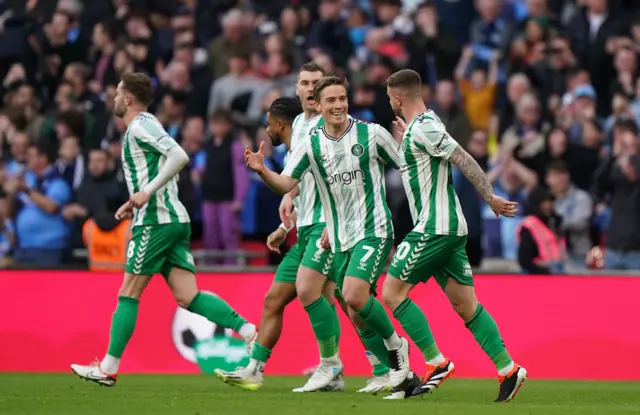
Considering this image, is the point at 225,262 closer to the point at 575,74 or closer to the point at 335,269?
the point at 575,74

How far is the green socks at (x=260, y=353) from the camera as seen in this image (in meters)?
10.9

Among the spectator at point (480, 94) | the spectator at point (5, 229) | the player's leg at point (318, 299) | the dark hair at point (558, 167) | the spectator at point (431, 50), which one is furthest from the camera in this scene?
the spectator at point (431, 50)

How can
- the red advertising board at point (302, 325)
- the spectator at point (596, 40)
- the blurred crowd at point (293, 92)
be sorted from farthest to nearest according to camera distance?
the spectator at point (596, 40) → the blurred crowd at point (293, 92) → the red advertising board at point (302, 325)

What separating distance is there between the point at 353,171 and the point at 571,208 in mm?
6718

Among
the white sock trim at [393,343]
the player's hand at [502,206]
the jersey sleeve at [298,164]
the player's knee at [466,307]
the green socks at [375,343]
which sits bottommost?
the green socks at [375,343]

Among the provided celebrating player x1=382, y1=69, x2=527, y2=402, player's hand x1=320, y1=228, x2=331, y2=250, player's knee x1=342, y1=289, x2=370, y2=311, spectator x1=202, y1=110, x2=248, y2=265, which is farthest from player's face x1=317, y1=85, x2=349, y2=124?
spectator x1=202, y1=110, x2=248, y2=265

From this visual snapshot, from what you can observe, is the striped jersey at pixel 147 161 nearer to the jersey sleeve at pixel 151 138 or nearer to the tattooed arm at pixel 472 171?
the jersey sleeve at pixel 151 138

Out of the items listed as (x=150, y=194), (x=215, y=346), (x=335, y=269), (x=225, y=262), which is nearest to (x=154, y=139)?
(x=150, y=194)

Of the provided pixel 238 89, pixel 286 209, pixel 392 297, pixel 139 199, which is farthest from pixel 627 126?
pixel 139 199

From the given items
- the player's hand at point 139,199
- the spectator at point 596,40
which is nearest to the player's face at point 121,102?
the player's hand at point 139,199

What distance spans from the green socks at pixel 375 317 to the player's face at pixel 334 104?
137 centimetres

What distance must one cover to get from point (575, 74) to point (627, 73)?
0.70 meters

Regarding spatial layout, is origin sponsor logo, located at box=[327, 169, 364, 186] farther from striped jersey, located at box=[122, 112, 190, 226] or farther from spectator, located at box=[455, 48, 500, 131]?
spectator, located at box=[455, 48, 500, 131]

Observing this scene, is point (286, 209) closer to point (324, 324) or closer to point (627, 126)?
point (324, 324)
